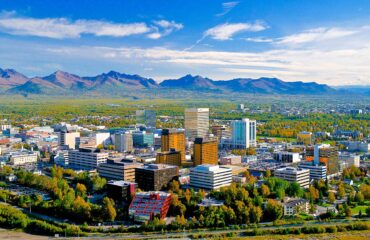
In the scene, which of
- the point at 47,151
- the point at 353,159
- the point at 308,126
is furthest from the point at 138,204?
the point at 308,126

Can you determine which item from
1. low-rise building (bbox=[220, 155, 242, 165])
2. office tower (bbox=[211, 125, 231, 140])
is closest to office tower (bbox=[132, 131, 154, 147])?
office tower (bbox=[211, 125, 231, 140])

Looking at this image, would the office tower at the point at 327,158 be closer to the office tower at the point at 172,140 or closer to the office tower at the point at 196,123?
the office tower at the point at 172,140

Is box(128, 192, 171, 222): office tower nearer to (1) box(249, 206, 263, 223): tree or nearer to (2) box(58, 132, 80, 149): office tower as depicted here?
(1) box(249, 206, 263, 223): tree

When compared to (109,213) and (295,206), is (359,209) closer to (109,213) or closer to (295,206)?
(295,206)

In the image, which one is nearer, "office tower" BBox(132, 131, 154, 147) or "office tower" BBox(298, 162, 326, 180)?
"office tower" BBox(298, 162, 326, 180)

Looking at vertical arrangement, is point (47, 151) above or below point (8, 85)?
below

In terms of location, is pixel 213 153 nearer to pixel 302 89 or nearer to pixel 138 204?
pixel 138 204
